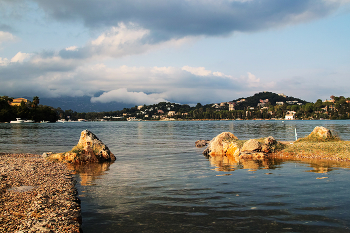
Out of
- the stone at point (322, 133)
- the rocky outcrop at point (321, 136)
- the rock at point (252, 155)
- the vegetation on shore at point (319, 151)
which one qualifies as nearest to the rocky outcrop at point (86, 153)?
the rock at point (252, 155)

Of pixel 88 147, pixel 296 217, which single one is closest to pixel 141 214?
pixel 296 217

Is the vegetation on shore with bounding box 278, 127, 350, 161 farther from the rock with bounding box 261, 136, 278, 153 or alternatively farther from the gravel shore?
the gravel shore

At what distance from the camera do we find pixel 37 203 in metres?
9.01

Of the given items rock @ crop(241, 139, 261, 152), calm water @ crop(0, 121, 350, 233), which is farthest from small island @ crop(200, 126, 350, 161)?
calm water @ crop(0, 121, 350, 233)

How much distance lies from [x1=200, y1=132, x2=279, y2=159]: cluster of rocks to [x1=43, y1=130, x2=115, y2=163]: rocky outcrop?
1049cm

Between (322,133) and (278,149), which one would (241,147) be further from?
(322,133)

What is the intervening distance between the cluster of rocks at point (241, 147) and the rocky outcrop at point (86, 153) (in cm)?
1049

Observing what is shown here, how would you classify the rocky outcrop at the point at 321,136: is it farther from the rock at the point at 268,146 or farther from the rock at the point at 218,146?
the rock at the point at 218,146

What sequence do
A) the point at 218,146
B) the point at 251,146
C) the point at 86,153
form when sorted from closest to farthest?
the point at 86,153
the point at 251,146
the point at 218,146

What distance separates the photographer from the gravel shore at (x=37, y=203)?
7.21m

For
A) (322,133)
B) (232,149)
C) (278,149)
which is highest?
(322,133)

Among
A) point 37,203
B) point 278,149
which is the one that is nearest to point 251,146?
point 278,149

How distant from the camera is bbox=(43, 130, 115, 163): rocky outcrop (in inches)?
833

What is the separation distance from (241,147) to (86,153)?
14.5 meters
